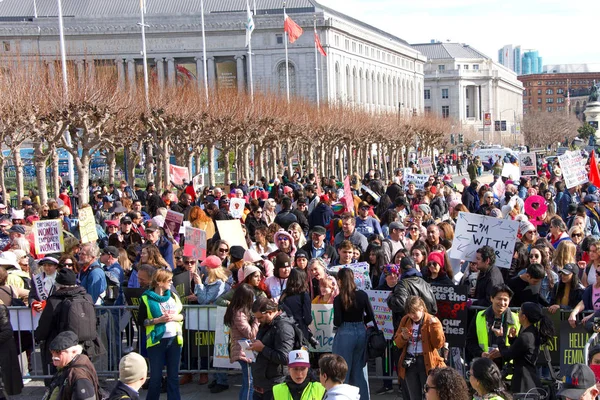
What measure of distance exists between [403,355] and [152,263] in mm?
3769

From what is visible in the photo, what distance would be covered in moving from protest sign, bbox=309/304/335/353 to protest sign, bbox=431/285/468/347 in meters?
1.16

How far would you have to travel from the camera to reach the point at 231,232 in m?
13.7

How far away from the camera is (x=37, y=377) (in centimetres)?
1095

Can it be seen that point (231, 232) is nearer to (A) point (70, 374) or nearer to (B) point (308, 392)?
(A) point (70, 374)

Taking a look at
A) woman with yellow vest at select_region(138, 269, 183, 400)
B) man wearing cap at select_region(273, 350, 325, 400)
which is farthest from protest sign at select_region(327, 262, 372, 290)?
man wearing cap at select_region(273, 350, 325, 400)

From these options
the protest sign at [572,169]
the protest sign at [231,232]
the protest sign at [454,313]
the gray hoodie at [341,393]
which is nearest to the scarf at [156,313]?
the protest sign at [454,313]

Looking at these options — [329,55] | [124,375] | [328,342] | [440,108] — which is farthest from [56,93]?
[440,108]

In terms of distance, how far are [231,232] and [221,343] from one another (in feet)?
12.0

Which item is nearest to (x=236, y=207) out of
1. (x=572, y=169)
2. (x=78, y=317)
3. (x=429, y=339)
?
(x=572, y=169)

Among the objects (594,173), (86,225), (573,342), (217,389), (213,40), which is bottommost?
(217,389)

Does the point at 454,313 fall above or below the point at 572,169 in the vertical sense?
below

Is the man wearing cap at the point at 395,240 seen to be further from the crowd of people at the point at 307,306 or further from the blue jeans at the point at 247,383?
the blue jeans at the point at 247,383

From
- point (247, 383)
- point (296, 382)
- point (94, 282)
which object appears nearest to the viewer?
point (296, 382)

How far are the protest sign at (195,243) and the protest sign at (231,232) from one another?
1.60 ft
